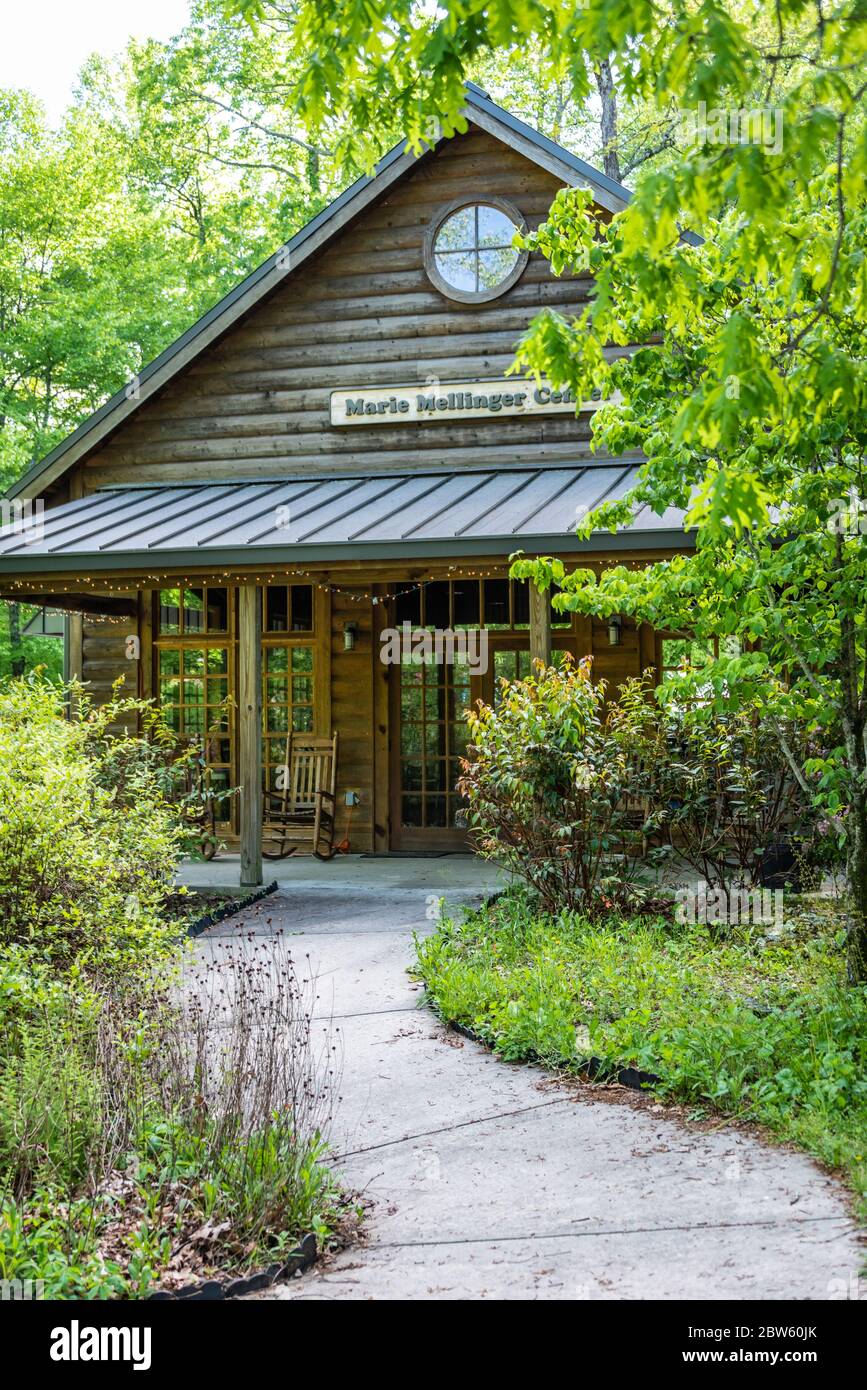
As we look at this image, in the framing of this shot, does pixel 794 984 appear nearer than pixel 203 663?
Yes

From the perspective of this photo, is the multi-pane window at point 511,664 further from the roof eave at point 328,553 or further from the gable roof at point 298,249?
the gable roof at point 298,249

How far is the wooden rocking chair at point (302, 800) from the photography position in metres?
13.2

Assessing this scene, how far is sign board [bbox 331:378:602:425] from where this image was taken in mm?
12438

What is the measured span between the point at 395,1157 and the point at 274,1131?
0.66 metres

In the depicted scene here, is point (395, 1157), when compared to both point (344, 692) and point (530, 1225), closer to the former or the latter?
point (530, 1225)

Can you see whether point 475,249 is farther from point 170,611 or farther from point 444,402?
point 170,611

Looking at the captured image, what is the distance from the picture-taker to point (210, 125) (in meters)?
27.1

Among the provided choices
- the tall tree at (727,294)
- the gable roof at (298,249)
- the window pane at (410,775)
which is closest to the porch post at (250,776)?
the window pane at (410,775)

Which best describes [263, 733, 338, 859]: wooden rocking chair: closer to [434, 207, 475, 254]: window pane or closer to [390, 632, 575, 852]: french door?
[390, 632, 575, 852]: french door

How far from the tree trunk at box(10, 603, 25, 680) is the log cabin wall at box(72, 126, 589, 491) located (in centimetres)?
1017

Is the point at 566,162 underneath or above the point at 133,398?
above

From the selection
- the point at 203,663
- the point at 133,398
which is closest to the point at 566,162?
the point at 133,398

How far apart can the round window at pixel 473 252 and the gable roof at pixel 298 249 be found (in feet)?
Answer: 2.01

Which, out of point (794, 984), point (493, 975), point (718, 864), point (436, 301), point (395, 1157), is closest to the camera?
point (395, 1157)
